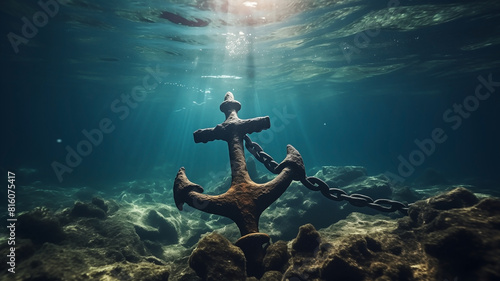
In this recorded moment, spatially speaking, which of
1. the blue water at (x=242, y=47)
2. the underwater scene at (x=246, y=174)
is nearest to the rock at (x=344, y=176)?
the underwater scene at (x=246, y=174)

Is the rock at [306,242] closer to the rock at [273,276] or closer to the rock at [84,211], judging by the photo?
the rock at [273,276]

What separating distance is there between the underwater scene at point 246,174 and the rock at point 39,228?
0.03 m

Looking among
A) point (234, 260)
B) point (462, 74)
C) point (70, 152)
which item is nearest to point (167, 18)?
point (234, 260)

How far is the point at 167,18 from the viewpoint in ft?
45.8

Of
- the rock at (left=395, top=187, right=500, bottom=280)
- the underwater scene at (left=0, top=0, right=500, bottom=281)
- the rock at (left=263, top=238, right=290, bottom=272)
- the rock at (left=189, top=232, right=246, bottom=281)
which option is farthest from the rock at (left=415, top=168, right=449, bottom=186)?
the rock at (left=189, top=232, right=246, bottom=281)

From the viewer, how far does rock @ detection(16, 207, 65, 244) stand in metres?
5.21

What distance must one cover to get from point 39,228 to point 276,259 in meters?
5.54

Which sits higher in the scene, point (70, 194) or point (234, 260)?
point (70, 194)

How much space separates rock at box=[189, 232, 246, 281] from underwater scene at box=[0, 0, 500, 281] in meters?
0.02

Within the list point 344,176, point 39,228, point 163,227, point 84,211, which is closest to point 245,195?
point 39,228

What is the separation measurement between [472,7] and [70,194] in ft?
106

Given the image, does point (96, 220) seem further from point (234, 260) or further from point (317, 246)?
point (317, 246)

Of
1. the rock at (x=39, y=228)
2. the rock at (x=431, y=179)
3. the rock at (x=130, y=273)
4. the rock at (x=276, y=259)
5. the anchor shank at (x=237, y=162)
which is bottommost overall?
the rock at (x=130, y=273)

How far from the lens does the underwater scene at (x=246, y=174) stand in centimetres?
305
